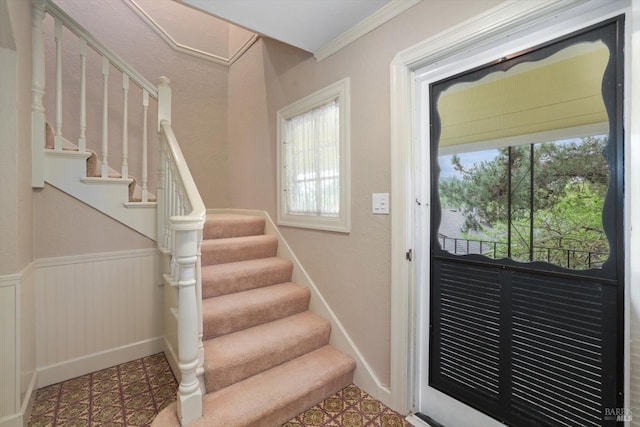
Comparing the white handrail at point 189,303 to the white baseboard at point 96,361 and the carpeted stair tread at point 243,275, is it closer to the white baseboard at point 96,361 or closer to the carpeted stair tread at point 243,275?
the carpeted stair tread at point 243,275

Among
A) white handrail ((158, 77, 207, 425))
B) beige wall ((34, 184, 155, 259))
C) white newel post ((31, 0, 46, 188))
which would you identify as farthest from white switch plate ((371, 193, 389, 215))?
white newel post ((31, 0, 46, 188))

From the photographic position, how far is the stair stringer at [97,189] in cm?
185

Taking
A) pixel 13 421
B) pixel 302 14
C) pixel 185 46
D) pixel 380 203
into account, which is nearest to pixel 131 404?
pixel 13 421

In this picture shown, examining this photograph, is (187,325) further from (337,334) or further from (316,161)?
(316,161)

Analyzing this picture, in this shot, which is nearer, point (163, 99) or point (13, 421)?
point (13, 421)

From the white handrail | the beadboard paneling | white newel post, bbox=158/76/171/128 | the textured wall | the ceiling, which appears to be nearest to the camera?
the beadboard paneling

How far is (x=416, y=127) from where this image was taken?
1616 millimetres

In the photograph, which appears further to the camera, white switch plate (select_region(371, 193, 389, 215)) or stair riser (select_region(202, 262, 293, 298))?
stair riser (select_region(202, 262, 293, 298))

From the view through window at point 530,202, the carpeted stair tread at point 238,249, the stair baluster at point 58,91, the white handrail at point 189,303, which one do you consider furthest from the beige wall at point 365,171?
the stair baluster at point 58,91

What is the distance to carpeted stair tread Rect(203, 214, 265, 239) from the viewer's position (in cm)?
254

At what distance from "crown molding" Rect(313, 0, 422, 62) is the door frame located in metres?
0.25

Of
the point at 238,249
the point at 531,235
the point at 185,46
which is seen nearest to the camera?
the point at 531,235

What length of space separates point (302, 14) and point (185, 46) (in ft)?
7.53

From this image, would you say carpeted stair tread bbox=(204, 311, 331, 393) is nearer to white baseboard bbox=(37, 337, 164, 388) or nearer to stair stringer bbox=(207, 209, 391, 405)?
stair stringer bbox=(207, 209, 391, 405)
